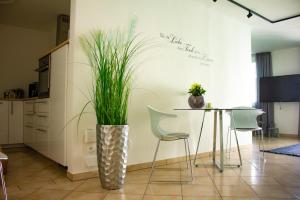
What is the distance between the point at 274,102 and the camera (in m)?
7.20

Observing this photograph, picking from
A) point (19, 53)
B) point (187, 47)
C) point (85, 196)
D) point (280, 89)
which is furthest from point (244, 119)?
point (19, 53)

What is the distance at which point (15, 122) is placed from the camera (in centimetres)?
446

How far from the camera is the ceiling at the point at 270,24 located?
13.1ft

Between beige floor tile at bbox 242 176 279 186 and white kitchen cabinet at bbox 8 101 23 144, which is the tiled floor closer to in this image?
beige floor tile at bbox 242 176 279 186

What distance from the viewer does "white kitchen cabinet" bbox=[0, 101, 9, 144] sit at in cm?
432

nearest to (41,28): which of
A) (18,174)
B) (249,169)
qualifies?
(18,174)

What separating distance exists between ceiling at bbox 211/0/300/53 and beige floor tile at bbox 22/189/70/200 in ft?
11.5

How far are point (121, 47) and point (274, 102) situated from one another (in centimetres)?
596

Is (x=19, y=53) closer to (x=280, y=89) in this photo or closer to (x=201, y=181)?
(x=201, y=181)

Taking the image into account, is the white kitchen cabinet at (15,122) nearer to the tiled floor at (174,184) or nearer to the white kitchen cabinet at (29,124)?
the white kitchen cabinet at (29,124)

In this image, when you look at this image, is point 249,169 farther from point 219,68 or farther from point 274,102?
point 274,102

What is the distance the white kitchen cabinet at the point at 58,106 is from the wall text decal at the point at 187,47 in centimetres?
138

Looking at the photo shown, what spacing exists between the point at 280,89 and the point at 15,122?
6.59 metres

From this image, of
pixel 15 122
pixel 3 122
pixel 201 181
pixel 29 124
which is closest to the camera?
pixel 201 181
